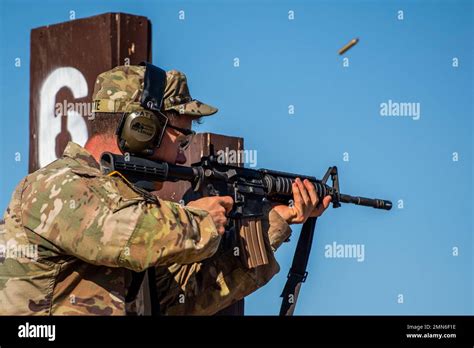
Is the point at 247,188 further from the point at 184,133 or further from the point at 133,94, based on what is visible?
the point at 133,94

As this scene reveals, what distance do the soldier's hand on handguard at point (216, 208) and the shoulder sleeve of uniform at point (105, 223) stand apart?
1.04ft

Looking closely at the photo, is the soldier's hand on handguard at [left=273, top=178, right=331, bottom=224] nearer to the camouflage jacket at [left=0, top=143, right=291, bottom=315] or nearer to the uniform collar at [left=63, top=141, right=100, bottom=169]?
the camouflage jacket at [left=0, top=143, right=291, bottom=315]

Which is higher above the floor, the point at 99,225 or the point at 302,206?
the point at 302,206

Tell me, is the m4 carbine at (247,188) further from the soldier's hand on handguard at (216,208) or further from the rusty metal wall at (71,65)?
the rusty metal wall at (71,65)

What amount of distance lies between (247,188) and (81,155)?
5.18 feet

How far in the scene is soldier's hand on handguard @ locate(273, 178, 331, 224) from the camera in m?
7.68

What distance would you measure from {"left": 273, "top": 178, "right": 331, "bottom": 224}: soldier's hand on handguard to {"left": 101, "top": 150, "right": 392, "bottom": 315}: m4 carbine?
0.22 ft

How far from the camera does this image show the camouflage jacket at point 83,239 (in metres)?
5.81

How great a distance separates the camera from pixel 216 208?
6.46 m

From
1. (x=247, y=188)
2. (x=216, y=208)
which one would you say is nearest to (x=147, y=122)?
(x=216, y=208)

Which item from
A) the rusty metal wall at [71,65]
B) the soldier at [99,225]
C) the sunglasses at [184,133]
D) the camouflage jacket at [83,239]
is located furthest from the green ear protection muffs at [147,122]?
the rusty metal wall at [71,65]

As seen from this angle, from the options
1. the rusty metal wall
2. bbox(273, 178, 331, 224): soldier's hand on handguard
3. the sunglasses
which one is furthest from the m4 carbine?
the rusty metal wall

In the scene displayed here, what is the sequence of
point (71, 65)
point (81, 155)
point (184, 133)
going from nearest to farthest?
1. point (81, 155)
2. point (184, 133)
3. point (71, 65)
